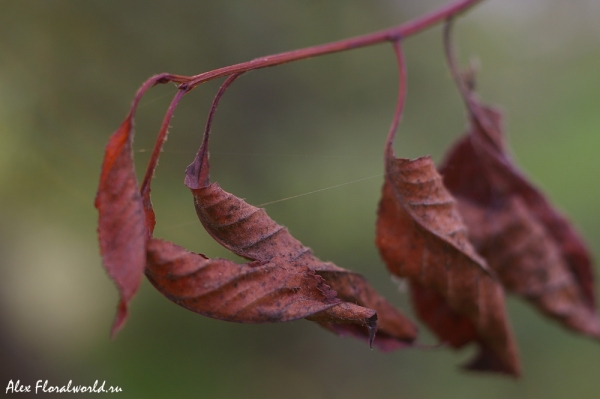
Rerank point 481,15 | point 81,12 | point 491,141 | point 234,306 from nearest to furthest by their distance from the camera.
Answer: point 234,306
point 491,141
point 81,12
point 481,15

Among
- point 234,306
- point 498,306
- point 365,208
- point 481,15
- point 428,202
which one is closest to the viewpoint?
point 234,306

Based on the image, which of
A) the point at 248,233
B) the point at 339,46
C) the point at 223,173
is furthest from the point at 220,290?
the point at 223,173

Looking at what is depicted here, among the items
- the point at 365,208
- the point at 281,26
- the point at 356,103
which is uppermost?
the point at 281,26

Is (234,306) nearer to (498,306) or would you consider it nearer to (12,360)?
(498,306)

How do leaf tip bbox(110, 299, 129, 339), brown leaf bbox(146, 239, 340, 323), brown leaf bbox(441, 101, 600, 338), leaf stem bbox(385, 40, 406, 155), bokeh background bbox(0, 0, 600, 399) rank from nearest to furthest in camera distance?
1. leaf tip bbox(110, 299, 129, 339)
2. brown leaf bbox(146, 239, 340, 323)
3. leaf stem bbox(385, 40, 406, 155)
4. brown leaf bbox(441, 101, 600, 338)
5. bokeh background bbox(0, 0, 600, 399)

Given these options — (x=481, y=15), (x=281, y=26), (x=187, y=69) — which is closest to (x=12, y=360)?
(x=187, y=69)

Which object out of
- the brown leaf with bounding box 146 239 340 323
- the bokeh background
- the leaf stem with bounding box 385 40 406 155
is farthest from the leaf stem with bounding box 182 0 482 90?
the bokeh background

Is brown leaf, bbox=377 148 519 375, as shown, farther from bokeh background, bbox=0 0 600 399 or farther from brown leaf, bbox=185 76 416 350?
bokeh background, bbox=0 0 600 399

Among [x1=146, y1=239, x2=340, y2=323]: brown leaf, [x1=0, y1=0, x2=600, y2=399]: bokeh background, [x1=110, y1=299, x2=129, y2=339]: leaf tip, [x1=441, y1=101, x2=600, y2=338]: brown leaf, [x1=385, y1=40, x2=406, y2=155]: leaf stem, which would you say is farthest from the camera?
[x1=0, y1=0, x2=600, y2=399]: bokeh background
